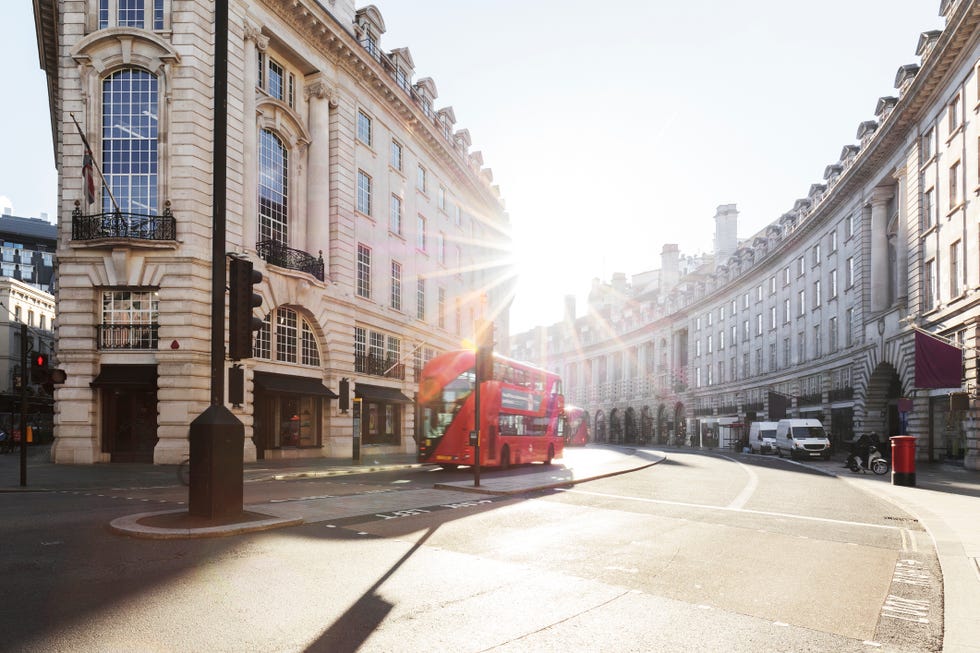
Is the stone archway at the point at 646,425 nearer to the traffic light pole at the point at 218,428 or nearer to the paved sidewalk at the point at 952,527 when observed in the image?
the paved sidewalk at the point at 952,527

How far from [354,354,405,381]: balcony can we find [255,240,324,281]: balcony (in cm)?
530

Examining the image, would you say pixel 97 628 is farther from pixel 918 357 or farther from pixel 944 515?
pixel 918 357

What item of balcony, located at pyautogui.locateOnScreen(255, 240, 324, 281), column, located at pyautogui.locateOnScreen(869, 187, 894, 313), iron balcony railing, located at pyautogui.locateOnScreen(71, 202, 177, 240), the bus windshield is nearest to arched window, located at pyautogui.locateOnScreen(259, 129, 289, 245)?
balcony, located at pyautogui.locateOnScreen(255, 240, 324, 281)

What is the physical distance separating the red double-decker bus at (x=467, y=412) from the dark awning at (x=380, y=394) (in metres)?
8.54

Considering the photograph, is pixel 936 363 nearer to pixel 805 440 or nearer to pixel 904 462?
pixel 904 462

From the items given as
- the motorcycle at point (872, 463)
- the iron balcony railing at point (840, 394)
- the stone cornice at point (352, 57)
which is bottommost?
the motorcycle at point (872, 463)

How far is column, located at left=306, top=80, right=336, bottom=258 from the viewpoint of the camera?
31.0 m

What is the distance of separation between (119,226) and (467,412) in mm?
13393

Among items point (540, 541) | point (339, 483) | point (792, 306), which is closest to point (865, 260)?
point (792, 306)

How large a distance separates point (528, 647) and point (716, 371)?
242ft

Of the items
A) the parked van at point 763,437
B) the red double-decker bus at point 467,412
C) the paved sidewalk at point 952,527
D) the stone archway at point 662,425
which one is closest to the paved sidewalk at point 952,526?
the paved sidewalk at point 952,527

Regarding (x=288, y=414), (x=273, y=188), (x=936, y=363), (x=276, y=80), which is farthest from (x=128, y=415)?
(x=936, y=363)

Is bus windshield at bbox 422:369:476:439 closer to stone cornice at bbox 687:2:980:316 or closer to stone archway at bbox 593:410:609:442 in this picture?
stone cornice at bbox 687:2:980:316

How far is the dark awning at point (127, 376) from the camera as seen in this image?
2366 centimetres
